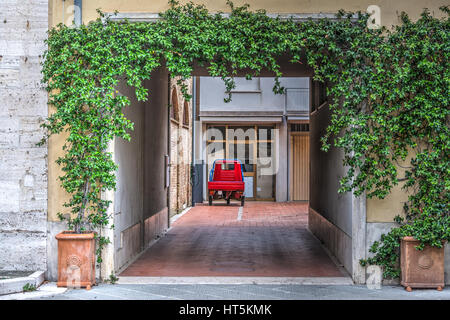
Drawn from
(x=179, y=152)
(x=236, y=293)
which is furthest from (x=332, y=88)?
(x=179, y=152)

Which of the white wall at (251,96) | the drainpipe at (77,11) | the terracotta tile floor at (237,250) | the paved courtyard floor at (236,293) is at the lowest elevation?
the terracotta tile floor at (237,250)

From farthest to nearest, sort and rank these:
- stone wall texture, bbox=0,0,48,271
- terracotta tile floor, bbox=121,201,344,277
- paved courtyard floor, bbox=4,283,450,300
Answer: terracotta tile floor, bbox=121,201,344,277 → stone wall texture, bbox=0,0,48,271 → paved courtyard floor, bbox=4,283,450,300

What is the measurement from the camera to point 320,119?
1004 cm

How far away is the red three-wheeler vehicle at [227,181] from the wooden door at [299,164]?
3010 millimetres

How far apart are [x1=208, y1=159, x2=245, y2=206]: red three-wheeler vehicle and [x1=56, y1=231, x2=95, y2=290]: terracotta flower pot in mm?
11685

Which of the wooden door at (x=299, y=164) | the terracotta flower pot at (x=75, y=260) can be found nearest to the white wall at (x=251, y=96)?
the wooden door at (x=299, y=164)

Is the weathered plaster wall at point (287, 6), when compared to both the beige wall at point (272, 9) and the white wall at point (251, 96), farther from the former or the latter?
the white wall at point (251, 96)

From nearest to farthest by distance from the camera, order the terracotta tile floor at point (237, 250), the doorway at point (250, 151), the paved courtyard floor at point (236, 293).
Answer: the paved courtyard floor at point (236, 293), the terracotta tile floor at point (237, 250), the doorway at point (250, 151)

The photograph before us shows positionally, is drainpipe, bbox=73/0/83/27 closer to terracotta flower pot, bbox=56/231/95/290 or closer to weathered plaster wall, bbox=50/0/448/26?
weathered plaster wall, bbox=50/0/448/26

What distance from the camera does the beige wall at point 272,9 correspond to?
6.35m

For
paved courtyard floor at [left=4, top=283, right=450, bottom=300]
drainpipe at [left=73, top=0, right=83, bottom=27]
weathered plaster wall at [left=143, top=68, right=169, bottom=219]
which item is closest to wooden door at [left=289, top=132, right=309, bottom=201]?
weathered plaster wall at [left=143, top=68, right=169, bottom=219]

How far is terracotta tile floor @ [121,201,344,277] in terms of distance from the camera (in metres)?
7.28

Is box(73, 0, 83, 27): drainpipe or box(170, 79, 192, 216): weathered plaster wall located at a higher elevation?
box(73, 0, 83, 27): drainpipe
